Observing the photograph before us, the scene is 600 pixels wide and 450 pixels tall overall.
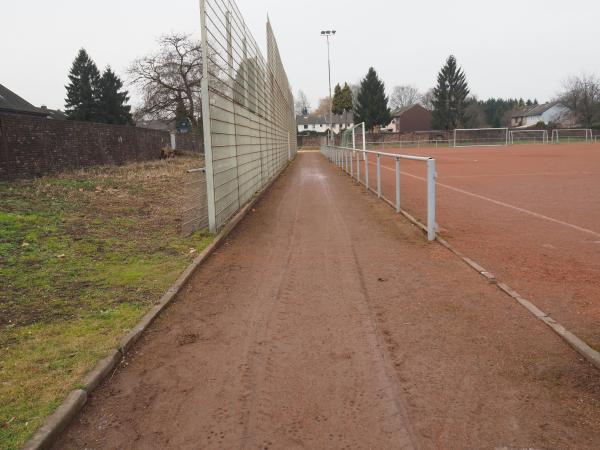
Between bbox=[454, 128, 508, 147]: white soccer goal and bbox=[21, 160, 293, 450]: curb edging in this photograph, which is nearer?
bbox=[21, 160, 293, 450]: curb edging

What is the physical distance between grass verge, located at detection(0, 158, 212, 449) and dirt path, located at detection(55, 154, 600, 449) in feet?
0.91

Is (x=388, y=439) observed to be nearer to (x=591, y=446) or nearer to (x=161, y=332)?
(x=591, y=446)

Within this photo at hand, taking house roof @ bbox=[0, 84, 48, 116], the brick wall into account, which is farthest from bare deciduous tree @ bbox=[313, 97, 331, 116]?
the brick wall

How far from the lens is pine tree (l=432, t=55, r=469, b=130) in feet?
246

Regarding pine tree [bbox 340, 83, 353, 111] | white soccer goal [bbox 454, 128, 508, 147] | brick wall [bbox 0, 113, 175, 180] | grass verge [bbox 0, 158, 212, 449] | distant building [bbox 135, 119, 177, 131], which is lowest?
grass verge [bbox 0, 158, 212, 449]

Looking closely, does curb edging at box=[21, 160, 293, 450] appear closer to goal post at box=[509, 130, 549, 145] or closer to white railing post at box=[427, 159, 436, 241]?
white railing post at box=[427, 159, 436, 241]

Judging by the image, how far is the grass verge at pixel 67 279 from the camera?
3219mm

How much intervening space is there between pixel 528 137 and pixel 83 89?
50.5m

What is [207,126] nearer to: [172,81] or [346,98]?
[172,81]

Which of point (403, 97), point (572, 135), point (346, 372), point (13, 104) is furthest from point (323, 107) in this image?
point (346, 372)

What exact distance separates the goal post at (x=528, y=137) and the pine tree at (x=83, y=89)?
45.4 meters

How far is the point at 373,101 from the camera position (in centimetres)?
7550

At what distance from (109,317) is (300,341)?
5.31 ft

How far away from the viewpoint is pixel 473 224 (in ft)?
28.2
